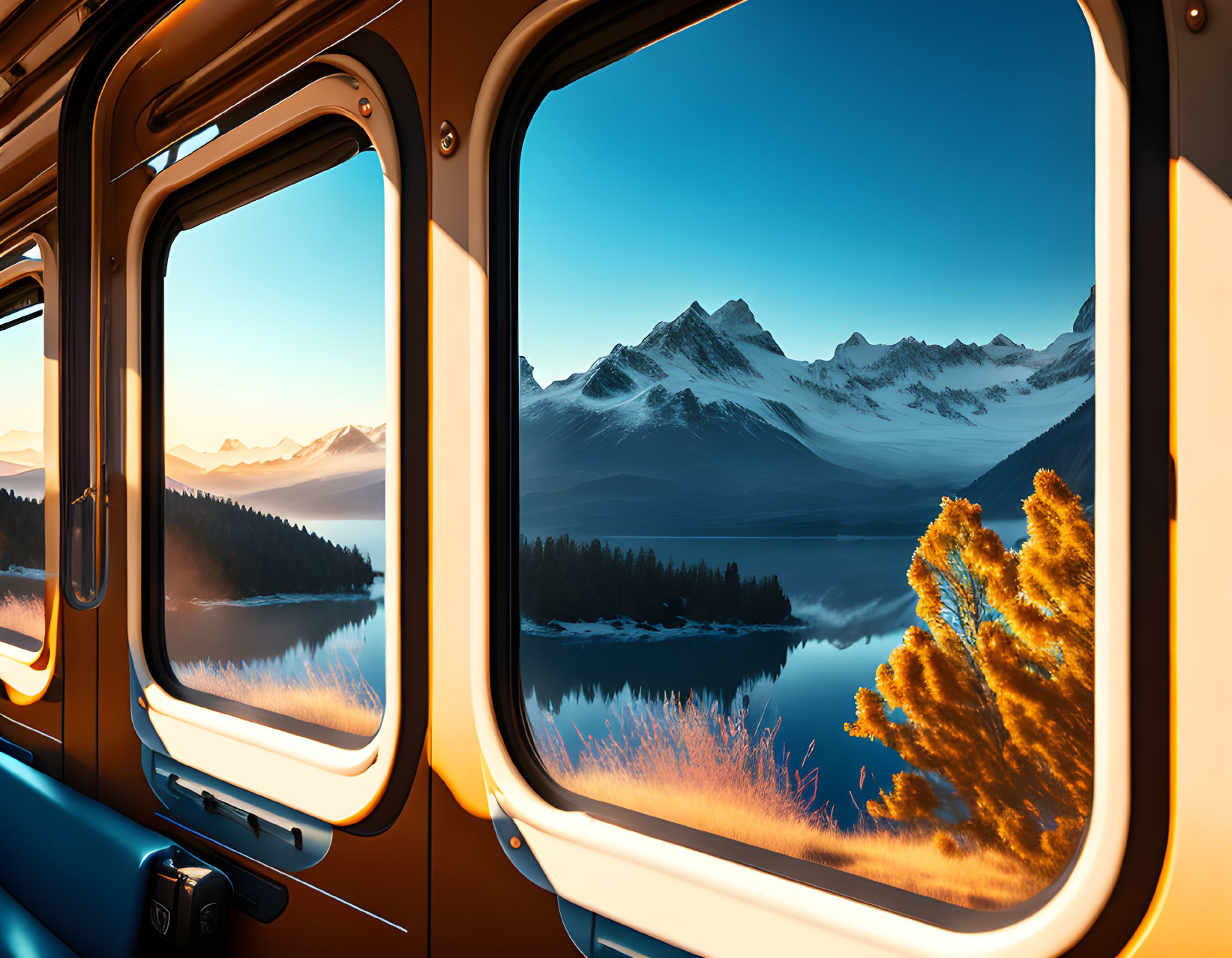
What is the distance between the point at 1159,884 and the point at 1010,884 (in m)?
0.15

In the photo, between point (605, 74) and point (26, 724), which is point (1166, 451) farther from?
point (26, 724)

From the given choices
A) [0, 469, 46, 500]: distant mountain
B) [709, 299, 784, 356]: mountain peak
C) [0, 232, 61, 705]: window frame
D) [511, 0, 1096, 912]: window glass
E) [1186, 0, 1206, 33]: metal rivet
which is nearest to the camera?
[1186, 0, 1206, 33]: metal rivet

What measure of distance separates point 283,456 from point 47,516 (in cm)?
139

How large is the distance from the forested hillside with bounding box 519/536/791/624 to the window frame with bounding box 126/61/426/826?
0.27 meters

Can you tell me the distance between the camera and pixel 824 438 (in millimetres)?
967

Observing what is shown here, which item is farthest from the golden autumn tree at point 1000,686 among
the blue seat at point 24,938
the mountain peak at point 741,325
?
the blue seat at point 24,938

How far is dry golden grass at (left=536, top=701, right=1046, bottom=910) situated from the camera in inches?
32.4

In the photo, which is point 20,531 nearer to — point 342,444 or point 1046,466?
point 342,444

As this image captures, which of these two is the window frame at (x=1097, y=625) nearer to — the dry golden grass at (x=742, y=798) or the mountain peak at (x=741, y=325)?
the dry golden grass at (x=742, y=798)

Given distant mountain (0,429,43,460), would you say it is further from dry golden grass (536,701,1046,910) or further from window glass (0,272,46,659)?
dry golden grass (536,701,1046,910)

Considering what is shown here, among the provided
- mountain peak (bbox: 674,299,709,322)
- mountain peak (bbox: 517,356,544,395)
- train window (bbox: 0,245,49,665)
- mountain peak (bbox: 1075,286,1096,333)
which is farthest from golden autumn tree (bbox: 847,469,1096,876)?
train window (bbox: 0,245,49,665)

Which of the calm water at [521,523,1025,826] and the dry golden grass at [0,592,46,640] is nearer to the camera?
the calm water at [521,523,1025,826]

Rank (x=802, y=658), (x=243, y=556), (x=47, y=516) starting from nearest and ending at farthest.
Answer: (x=802, y=658)
(x=243, y=556)
(x=47, y=516)

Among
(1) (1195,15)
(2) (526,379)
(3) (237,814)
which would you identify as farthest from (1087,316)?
(3) (237,814)
